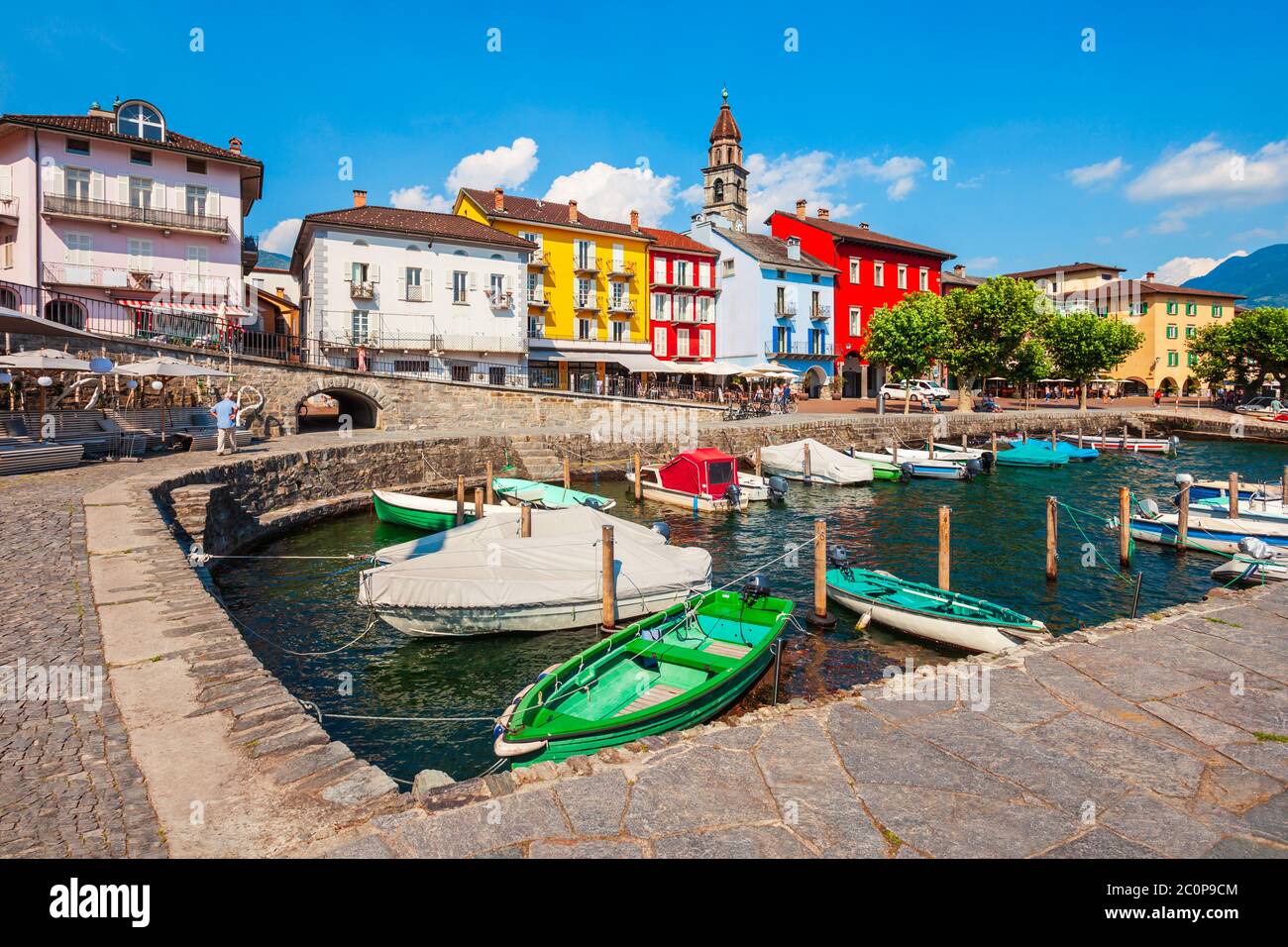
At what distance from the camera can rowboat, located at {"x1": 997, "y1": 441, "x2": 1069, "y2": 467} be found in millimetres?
41906

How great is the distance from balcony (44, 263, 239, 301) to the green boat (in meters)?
38.3

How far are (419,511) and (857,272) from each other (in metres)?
56.7

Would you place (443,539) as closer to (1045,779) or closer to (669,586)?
(669,586)

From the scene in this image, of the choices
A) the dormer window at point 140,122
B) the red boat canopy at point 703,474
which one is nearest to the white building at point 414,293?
the dormer window at point 140,122

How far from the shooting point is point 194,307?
1551 inches

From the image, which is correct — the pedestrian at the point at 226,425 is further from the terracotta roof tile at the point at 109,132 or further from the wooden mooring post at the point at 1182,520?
the wooden mooring post at the point at 1182,520

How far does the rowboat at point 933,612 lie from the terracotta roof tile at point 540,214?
4459cm

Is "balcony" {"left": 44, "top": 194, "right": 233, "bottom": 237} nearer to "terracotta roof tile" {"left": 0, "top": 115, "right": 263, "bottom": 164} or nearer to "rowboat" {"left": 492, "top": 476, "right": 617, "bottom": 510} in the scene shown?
"terracotta roof tile" {"left": 0, "top": 115, "right": 263, "bottom": 164}

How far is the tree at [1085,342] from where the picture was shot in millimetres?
62344

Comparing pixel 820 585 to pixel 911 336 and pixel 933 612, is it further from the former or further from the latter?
pixel 911 336

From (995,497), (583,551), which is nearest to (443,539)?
(583,551)

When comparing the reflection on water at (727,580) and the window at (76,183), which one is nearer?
the reflection on water at (727,580)

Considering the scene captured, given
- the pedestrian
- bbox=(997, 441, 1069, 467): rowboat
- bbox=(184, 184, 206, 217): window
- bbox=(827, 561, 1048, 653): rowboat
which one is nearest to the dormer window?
bbox=(184, 184, 206, 217): window
